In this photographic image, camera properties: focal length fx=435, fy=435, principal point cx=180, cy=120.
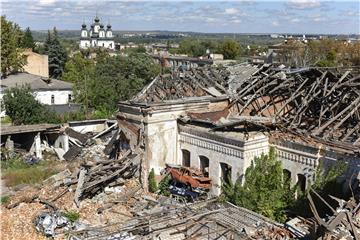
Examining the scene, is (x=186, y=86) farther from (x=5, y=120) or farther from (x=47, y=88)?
(x=47, y=88)

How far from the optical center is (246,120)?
19109 mm

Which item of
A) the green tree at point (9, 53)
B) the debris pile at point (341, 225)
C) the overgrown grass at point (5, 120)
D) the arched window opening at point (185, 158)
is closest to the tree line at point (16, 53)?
the green tree at point (9, 53)

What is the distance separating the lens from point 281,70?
946 inches

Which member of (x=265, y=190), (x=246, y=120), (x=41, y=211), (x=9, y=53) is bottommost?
(x=41, y=211)

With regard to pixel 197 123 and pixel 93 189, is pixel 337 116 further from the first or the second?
pixel 93 189

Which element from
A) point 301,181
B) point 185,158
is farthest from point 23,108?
point 301,181

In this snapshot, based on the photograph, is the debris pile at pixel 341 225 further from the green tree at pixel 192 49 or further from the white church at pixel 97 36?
the white church at pixel 97 36

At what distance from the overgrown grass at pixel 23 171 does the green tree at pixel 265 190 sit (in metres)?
11.3

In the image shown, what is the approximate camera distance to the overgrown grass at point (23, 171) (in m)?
23.1

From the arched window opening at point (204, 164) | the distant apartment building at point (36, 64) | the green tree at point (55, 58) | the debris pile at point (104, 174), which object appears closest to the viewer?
the debris pile at point (104, 174)

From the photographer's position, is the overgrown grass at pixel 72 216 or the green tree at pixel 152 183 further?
the green tree at pixel 152 183

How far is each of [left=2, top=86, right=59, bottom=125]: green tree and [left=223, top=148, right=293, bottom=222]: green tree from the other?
1997 cm

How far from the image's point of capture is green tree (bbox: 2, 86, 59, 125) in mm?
32438

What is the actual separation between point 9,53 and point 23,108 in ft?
77.1
